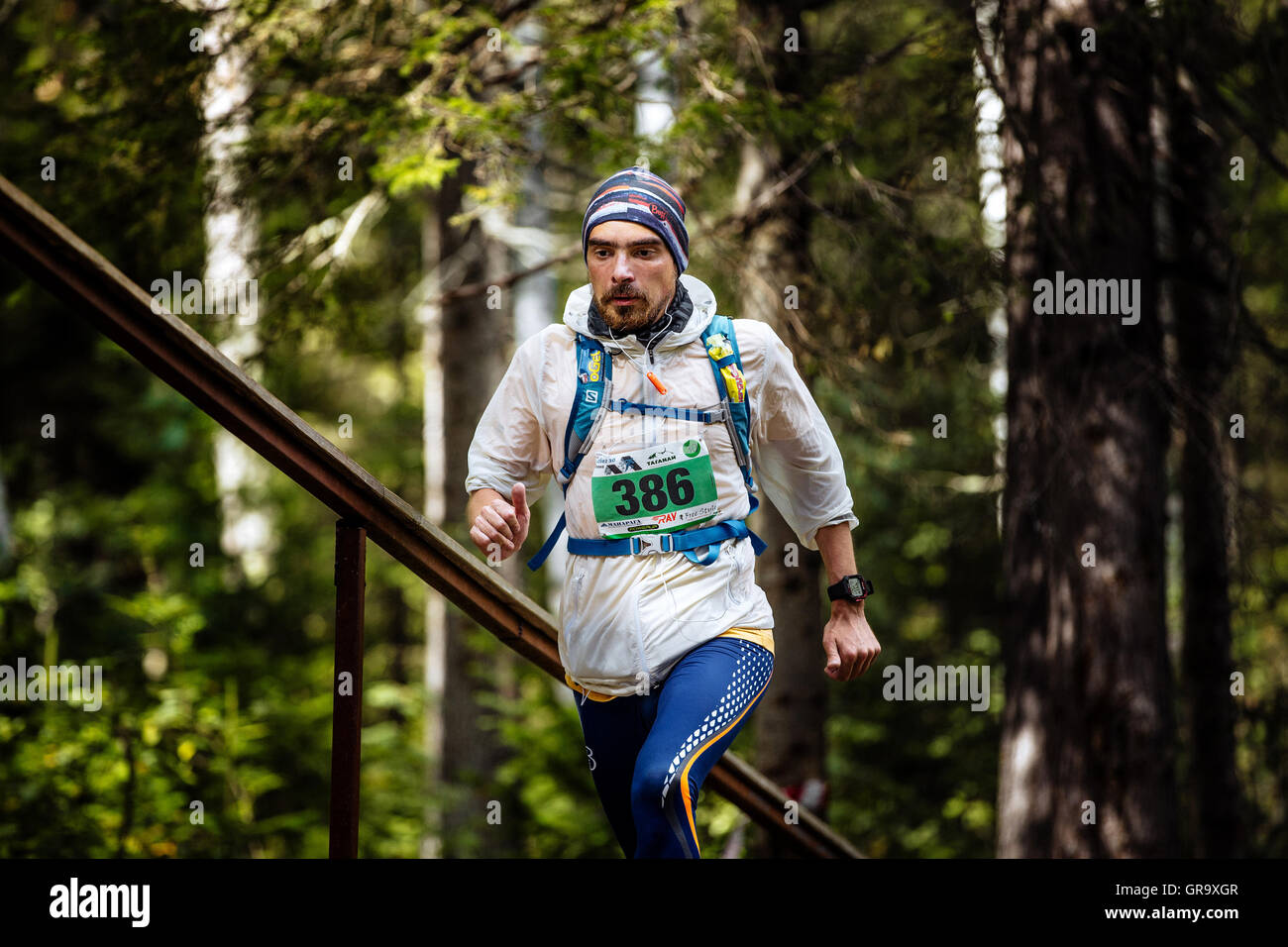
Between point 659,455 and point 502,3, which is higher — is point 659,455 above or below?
below

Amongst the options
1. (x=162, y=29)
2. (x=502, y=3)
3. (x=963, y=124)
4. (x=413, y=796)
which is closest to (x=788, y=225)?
(x=963, y=124)

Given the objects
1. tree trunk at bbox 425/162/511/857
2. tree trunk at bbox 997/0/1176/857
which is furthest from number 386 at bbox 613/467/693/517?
tree trunk at bbox 425/162/511/857

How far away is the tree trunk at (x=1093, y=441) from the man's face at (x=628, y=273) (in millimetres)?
3649

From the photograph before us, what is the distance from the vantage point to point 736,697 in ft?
10.6

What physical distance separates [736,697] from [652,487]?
615 mm

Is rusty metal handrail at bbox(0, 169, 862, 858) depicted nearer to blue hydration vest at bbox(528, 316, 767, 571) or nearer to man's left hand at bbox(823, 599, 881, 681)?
blue hydration vest at bbox(528, 316, 767, 571)

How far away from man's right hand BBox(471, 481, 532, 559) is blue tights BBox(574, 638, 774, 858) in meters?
0.57

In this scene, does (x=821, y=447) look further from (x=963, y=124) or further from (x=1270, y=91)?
(x=1270, y=91)

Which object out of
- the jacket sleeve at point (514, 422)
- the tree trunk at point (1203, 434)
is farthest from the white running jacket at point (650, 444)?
the tree trunk at point (1203, 434)

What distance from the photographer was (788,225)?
6.85m

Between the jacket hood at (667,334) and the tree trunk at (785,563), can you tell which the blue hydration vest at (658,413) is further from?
the tree trunk at (785,563)
